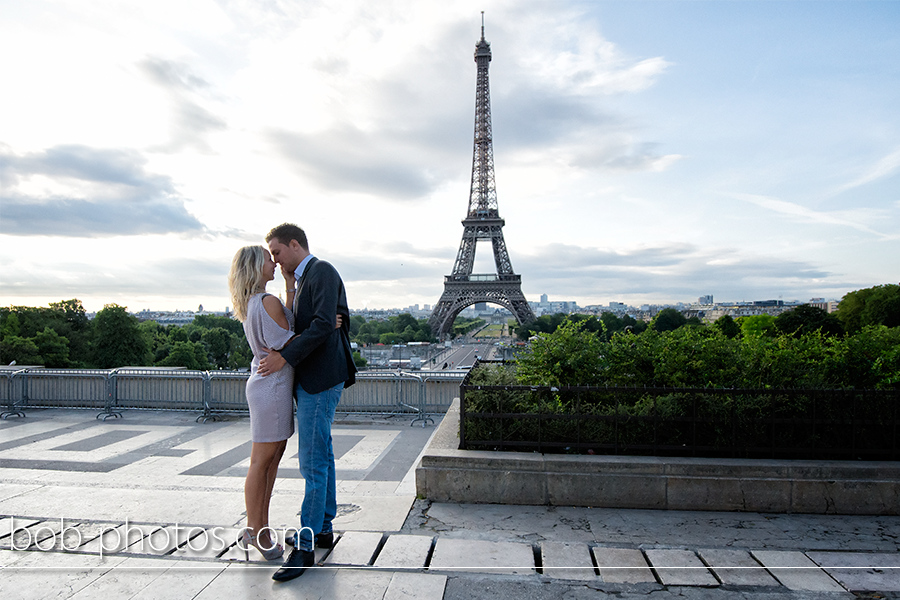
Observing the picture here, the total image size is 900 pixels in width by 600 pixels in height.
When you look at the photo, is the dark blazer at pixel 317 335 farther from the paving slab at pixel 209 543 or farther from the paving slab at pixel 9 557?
the paving slab at pixel 9 557

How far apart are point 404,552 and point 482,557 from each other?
1.70ft

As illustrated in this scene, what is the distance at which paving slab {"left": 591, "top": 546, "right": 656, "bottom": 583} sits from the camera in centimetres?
309

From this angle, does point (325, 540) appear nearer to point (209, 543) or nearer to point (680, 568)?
point (209, 543)

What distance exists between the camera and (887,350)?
507 cm

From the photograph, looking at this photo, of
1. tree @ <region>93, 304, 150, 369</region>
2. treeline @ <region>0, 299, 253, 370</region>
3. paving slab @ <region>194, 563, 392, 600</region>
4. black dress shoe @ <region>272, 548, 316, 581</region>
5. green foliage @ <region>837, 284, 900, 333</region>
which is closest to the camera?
paving slab @ <region>194, 563, 392, 600</region>

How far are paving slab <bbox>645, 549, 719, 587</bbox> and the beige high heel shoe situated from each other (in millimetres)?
2380

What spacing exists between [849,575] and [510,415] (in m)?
2.42

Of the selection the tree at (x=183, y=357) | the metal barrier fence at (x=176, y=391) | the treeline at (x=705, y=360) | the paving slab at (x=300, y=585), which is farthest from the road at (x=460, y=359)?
the paving slab at (x=300, y=585)

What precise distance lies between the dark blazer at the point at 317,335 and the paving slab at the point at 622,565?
195cm

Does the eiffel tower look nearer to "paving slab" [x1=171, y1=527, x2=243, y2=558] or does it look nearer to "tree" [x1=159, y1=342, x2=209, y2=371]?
"tree" [x1=159, y1=342, x2=209, y2=371]

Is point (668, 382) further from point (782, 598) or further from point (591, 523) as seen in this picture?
point (782, 598)

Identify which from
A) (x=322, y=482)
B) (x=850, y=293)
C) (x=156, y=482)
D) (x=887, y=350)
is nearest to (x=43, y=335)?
(x=156, y=482)

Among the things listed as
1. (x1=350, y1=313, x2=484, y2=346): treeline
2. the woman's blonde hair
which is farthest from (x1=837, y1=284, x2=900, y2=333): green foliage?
(x1=350, y1=313, x2=484, y2=346): treeline

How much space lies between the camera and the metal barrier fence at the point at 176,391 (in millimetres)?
9492
